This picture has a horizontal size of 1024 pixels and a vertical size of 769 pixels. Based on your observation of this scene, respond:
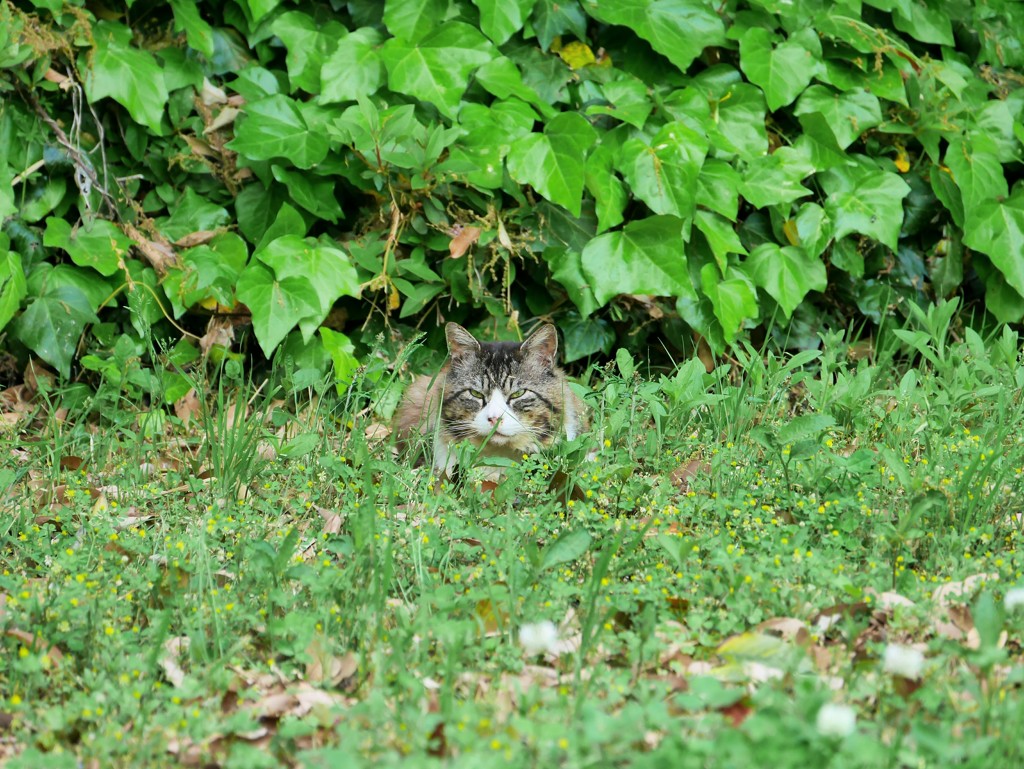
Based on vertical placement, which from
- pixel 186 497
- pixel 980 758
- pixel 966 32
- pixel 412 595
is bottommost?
pixel 186 497

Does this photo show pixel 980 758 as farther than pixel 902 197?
No

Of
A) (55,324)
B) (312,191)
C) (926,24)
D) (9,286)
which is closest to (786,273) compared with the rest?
(926,24)

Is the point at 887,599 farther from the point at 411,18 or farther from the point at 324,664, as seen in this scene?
the point at 411,18

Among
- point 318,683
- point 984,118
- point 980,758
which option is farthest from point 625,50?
point 980,758

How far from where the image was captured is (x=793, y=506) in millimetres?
2916

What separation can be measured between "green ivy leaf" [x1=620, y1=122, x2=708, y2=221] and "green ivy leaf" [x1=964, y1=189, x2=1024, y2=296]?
1188 millimetres

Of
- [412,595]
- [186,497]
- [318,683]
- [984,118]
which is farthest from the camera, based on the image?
A: [984,118]

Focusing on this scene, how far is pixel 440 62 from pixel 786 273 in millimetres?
1503

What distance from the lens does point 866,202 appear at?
434 cm

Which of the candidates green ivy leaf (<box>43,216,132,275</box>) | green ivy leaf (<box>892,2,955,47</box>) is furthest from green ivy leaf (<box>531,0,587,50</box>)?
green ivy leaf (<box>43,216,132,275</box>)

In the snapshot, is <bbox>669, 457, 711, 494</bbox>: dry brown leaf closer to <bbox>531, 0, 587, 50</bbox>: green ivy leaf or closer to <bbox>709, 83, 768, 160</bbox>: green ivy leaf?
<bbox>709, 83, 768, 160</bbox>: green ivy leaf

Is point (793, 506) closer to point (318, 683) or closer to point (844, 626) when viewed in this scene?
point (844, 626)

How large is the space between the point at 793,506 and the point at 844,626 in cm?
60

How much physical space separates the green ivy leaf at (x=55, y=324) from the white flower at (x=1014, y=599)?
304cm
